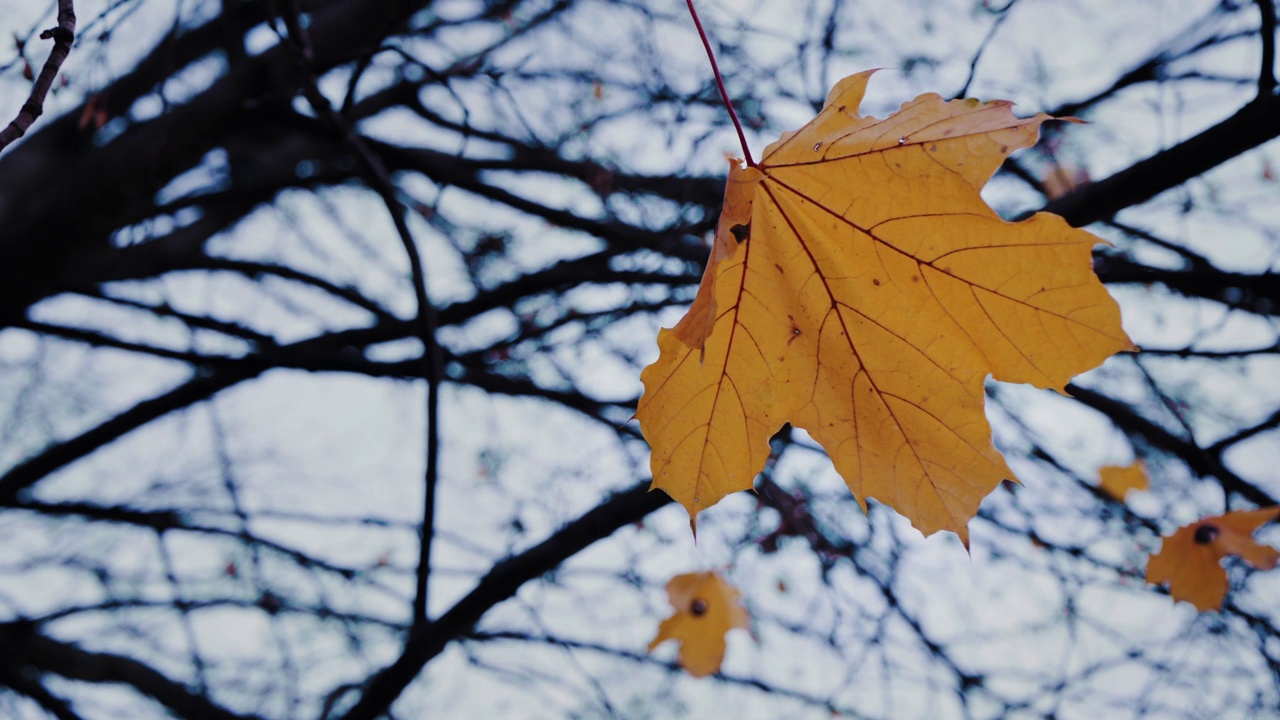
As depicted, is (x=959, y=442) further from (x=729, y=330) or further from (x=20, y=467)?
(x=20, y=467)

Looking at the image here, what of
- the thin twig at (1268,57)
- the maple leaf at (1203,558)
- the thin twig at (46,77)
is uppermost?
the thin twig at (1268,57)

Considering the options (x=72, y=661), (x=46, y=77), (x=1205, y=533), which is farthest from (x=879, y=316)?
(x=72, y=661)

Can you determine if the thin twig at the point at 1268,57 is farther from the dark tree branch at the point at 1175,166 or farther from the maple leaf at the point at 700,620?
the maple leaf at the point at 700,620

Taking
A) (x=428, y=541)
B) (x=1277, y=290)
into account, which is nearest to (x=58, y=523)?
(x=428, y=541)

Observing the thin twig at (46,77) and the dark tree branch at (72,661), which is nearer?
the thin twig at (46,77)

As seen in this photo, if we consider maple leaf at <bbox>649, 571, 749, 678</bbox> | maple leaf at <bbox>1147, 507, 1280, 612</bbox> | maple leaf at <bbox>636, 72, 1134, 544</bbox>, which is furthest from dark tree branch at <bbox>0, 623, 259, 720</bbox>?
maple leaf at <bbox>1147, 507, 1280, 612</bbox>

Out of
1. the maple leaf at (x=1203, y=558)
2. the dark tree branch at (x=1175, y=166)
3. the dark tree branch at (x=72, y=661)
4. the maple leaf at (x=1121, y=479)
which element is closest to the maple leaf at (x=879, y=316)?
the dark tree branch at (x=1175, y=166)

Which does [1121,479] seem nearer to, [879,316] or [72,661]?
[879,316]
